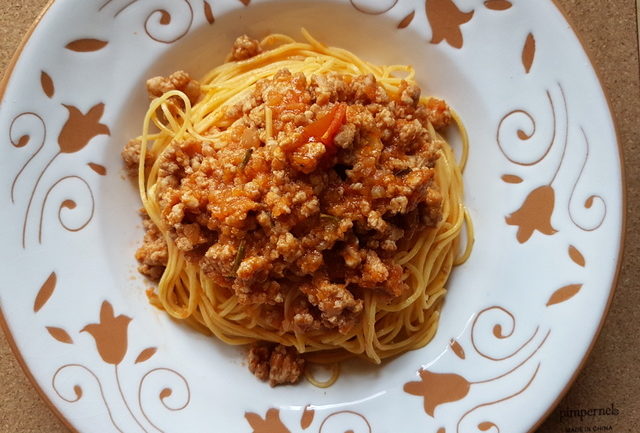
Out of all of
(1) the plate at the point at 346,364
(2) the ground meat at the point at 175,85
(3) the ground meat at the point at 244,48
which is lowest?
(1) the plate at the point at 346,364

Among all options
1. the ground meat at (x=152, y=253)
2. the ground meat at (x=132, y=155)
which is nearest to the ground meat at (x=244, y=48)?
the ground meat at (x=132, y=155)

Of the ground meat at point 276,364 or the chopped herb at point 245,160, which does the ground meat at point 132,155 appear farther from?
the ground meat at point 276,364

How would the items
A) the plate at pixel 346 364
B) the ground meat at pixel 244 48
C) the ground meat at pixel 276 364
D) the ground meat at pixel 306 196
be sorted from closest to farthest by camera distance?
1. the ground meat at pixel 306 196
2. the plate at pixel 346 364
3. the ground meat at pixel 276 364
4. the ground meat at pixel 244 48

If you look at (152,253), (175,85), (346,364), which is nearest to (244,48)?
(175,85)

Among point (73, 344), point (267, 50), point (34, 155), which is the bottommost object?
point (73, 344)

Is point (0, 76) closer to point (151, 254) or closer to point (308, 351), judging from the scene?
point (151, 254)

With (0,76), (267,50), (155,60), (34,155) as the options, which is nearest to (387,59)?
(267,50)

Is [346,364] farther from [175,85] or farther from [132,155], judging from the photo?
[175,85]
